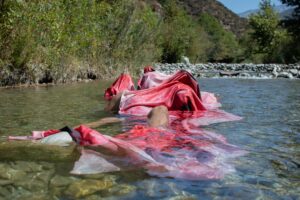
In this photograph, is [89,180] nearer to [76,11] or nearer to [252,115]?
[252,115]

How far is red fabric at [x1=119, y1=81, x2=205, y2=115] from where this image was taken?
735 cm

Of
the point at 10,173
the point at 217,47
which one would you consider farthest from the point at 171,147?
the point at 217,47

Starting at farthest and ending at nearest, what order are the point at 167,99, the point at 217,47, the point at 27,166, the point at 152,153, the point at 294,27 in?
the point at 217,47, the point at 294,27, the point at 167,99, the point at 152,153, the point at 27,166

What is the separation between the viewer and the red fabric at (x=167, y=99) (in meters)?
7.35

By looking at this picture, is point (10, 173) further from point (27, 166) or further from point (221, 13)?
point (221, 13)

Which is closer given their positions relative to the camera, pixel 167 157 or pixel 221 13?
pixel 167 157

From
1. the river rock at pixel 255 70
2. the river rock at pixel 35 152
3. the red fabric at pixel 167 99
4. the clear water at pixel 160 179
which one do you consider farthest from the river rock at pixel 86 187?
the river rock at pixel 255 70

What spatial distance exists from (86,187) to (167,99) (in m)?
4.03

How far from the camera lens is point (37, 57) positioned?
15797 mm

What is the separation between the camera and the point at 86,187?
3.53m

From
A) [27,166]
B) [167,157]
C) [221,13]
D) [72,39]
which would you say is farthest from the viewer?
[221,13]

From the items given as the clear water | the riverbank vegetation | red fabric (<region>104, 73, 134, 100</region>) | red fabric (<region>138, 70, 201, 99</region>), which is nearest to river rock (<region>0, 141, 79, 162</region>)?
the clear water

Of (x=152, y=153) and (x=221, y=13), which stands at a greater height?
(x=221, y=13)

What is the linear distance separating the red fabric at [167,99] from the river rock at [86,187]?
3.78 meters
